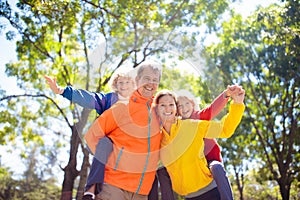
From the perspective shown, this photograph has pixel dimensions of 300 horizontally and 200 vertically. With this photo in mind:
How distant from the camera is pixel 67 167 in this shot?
12.1 m

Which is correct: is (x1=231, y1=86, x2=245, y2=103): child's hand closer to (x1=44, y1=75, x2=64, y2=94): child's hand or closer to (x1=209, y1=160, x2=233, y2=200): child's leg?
(x1=209, y1=160, x2=233, y2=200): child's leg

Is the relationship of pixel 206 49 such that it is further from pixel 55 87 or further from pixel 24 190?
pixel 24 190

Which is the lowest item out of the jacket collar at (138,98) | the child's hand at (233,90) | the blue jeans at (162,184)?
the blue jeans at (162,184)

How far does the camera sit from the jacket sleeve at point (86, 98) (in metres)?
2.81

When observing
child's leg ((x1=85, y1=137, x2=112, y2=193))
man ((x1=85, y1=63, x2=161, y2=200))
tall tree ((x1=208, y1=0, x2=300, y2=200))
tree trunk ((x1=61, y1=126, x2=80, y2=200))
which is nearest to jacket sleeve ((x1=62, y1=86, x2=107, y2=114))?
man ((x1=85, y1=63, x2=161, y2=200))

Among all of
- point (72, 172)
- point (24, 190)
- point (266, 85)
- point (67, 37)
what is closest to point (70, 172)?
point (72, 172)

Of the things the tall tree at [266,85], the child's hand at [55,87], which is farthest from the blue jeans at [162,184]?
the tall tree at [266,85]

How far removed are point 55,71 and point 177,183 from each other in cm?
1159

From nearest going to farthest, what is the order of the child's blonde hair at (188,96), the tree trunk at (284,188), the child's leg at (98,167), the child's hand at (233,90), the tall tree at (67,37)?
1. the child's leg at (98,167)
2. the child's hand at (233,90)
3. the child's blonde hair at (188,96)
4. the tall tree at (67,37)
5. the tree trunk at (284,188)

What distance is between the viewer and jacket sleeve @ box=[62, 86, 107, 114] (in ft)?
9.21

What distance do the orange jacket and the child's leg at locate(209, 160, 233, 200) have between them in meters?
0.47

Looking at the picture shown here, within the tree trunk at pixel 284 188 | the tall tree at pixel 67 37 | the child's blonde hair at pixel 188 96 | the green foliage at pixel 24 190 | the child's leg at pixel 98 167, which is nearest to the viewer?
the child's leg at pixel 98 167

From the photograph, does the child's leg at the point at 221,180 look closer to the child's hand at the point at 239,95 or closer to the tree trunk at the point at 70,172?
the child's hand at the point at 239,95

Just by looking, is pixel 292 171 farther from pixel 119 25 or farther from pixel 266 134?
pixel 119 25
